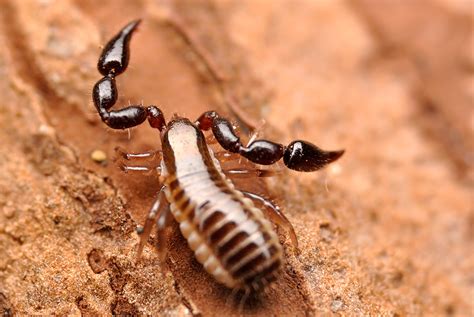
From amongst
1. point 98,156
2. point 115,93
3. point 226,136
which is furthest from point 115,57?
point 226,136

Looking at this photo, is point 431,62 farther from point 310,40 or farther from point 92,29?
point 92,29

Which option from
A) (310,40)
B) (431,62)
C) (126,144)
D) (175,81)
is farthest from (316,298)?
(431,62)

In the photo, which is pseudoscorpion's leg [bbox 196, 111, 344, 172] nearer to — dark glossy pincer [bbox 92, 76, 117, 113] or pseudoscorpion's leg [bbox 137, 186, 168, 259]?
pseudoscorpion's leg [bbox 137, 186, 168, 259]

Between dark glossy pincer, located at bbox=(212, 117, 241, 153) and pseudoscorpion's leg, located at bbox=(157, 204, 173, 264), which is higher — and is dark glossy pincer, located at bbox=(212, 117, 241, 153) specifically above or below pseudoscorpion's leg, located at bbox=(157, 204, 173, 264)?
above

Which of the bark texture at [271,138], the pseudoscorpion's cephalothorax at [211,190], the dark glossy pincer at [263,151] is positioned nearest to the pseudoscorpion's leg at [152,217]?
the pseudoscorpion's cephalothorax at [211,190]

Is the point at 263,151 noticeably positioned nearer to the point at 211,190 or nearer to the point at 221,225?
the point at 211,190

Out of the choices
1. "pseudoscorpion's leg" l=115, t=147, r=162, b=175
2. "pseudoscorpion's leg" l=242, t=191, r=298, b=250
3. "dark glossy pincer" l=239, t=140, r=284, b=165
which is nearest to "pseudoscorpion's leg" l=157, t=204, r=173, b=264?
"pseudoscorpion's leg" l=115, t=147, r=162, b=175
